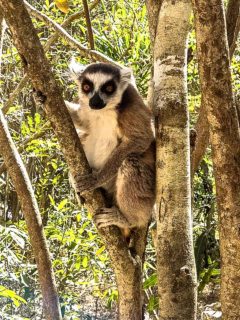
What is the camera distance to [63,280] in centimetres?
530

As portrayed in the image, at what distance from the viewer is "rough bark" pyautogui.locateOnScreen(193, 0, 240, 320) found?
1789 millimetres

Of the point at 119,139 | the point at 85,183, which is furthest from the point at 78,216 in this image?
the point at 85,183

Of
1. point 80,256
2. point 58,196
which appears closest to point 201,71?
point 80,256

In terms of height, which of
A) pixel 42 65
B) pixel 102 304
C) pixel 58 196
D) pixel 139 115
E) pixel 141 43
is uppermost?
pixel 141 43

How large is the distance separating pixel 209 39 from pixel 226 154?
0.41 m

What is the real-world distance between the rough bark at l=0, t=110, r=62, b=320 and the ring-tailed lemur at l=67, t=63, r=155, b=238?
18.7 inches

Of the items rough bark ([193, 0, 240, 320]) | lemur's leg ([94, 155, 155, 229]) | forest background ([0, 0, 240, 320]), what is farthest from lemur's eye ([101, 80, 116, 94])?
rough bark ([193, 0, 240, 320])

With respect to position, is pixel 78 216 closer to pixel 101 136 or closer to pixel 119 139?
pixel 101 136

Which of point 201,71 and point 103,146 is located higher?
point 103,146

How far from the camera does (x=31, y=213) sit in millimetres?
3258

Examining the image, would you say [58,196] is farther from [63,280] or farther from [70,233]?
[70,233]

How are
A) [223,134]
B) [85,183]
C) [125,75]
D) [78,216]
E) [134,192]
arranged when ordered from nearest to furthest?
[223,134] < [85,183] < [134,192] < [125,75] < [78,216]

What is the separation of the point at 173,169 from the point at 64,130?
1.57 feet

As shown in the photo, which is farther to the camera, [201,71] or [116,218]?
[116,218]
